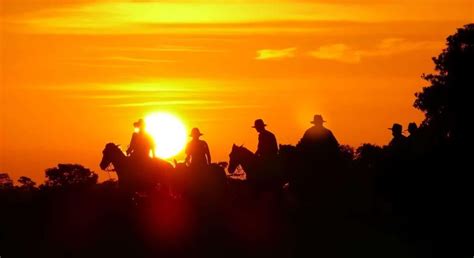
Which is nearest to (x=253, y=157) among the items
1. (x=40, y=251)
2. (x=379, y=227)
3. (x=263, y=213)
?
(x=263, y=213)

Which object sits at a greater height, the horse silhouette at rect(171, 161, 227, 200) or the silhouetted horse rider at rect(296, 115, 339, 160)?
the silhouetted horse rider at rect(296, 115, 339, 160)

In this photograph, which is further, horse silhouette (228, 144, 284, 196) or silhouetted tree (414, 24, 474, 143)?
silhouetted tree (414, 24, 474, 143)

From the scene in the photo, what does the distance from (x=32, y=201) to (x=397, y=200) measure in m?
11.3

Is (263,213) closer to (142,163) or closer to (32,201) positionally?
(142,163)

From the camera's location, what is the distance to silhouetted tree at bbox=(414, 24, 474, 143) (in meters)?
68.3

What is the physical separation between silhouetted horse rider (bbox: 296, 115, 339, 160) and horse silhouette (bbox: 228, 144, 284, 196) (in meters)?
2.03

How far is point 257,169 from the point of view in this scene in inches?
1521

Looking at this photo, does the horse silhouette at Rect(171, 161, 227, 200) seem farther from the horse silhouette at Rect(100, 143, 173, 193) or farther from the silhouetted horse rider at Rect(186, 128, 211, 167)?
the horse silhouette at Rect(100, 143, 173, 193)

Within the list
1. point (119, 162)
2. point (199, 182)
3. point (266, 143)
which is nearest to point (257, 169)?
point (266, 143)

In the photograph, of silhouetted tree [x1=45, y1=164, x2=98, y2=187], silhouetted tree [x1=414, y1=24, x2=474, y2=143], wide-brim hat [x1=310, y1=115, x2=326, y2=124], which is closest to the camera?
wide-brim hat [x1=310, y1=115, x2=326, y2=124]

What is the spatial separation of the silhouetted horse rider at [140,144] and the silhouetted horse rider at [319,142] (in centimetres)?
549

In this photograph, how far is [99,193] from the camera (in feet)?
133

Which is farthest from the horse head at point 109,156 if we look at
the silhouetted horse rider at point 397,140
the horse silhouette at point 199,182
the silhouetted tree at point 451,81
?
the silhouetted tree at point 451,81

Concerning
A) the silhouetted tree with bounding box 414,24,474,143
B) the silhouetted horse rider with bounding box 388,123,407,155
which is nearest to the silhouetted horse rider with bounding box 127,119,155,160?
A: the silhouetted horse rider with bounding box 388,123,407,155
